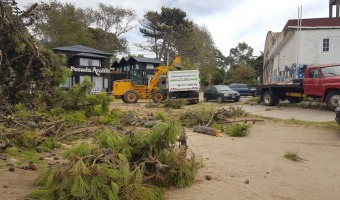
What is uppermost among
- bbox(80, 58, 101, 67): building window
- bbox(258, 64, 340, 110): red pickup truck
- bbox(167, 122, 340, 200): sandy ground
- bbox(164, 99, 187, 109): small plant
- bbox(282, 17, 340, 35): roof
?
bbox(282, 17, 340, 35): roof

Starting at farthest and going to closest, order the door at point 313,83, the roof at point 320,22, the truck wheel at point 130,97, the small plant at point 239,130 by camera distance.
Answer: the roof at point 320,22 < the truck wheel at point 130,97 < the door at point 313,83 < the small plant at point 239,130

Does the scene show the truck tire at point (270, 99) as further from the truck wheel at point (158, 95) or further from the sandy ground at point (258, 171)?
the sandy ground at point (258, 171)

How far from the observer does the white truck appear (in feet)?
78.8

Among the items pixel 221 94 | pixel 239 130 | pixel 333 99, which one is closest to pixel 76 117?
pixel 239 130

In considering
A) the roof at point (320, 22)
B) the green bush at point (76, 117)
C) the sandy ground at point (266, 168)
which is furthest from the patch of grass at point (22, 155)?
the roof at point (320, 22)

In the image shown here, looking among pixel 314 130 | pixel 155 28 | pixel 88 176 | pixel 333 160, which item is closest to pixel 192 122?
pixel 314 130

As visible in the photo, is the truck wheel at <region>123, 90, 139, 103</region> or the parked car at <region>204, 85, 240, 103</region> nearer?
the parked car at <region>204, 85, 240, 103</region>

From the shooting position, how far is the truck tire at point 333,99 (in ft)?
50.3

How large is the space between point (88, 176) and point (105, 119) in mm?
6769

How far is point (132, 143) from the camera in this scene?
5.02m

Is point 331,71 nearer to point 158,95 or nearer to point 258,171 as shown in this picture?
point 258,171

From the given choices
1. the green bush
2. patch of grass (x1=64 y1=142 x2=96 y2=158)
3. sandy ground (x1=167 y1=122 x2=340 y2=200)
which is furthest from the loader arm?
patch of grass (x1=64 y1=142 x2=96 y2=158)

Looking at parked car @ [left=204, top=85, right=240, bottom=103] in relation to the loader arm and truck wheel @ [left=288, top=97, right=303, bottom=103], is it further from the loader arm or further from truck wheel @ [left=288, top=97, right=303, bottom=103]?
truck wheel @ [left=288, top=97, right=303, bottom=103]

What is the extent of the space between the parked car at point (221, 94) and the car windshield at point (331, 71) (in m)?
8.77
